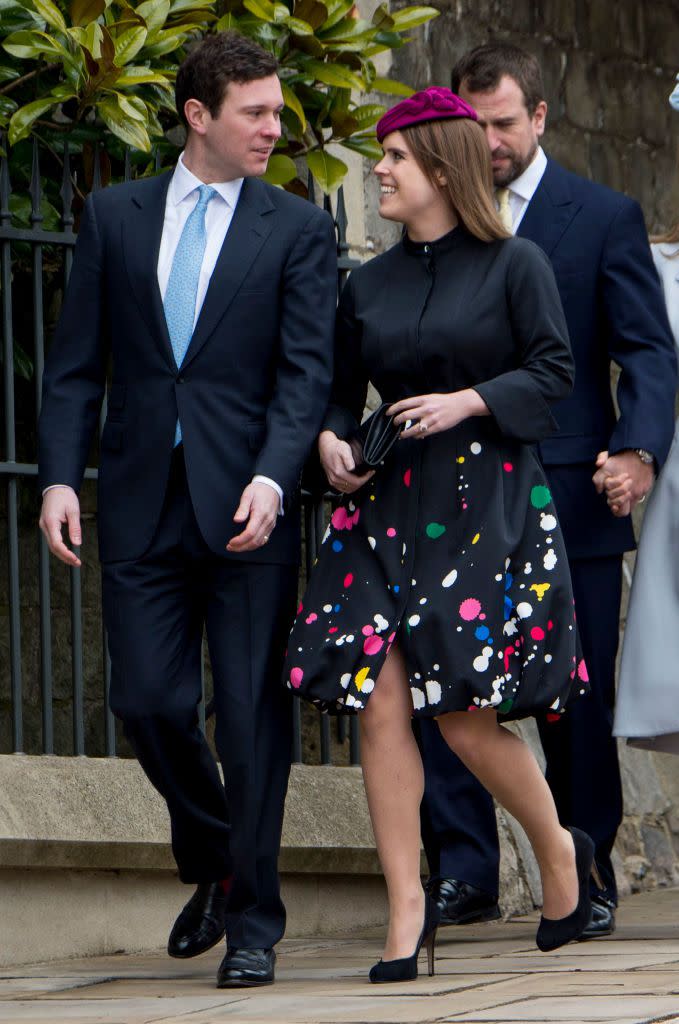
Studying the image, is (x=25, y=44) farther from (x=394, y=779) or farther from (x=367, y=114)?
(x=394, y=779)

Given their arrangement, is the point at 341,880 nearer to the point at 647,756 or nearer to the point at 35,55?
the point at 647,756

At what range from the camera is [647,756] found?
635 cm

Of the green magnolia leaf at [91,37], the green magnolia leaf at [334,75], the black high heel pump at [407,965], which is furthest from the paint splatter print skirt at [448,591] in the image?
the green magnolia leaf at [334,75]

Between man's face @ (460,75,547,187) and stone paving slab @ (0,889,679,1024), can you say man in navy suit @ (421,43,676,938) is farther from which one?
stone paving slab @ (0,889,679,1024)

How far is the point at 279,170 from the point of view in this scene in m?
5.34

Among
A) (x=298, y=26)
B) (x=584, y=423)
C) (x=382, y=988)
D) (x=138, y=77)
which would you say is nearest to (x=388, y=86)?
(x=298, y=26)

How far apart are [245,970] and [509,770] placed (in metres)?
0.63

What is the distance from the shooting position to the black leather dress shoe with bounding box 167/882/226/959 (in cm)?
421

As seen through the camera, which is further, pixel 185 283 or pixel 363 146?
pixel 363 146

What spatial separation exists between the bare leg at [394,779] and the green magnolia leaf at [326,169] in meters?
1.84

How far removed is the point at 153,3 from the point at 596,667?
1893mm

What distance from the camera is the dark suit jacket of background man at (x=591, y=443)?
15.0ft

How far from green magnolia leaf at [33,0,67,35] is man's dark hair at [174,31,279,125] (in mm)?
658

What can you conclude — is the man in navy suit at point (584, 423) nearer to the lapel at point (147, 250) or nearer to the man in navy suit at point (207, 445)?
the man in navy suit at point (207, 445)
